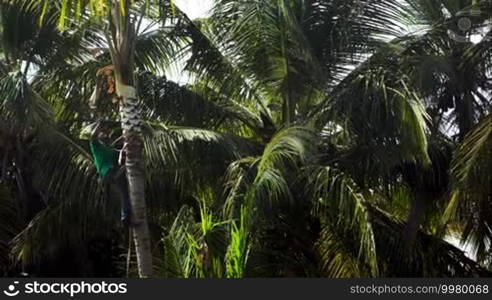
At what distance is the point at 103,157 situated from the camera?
8664mm

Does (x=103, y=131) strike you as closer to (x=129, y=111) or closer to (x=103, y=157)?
(x=103, y=157)

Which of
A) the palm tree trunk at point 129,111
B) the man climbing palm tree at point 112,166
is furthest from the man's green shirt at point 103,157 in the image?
the palm tree trunk at point 129,111

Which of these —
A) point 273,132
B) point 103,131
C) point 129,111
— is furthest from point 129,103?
point 273,132

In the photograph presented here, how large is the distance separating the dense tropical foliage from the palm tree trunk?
2.42 feet

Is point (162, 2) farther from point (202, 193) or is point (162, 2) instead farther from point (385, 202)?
point (385, 202)

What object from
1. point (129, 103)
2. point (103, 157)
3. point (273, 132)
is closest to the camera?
point (129, 103)

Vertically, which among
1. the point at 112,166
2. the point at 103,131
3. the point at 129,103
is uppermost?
the point at 129,103

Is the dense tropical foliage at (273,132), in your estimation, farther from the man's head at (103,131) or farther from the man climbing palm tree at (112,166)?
the man climbing palm tree at (112,166)

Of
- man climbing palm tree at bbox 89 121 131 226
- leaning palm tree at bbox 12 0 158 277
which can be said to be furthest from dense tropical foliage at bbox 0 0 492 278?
man climbing palm tree at bbox 89 121 131 226

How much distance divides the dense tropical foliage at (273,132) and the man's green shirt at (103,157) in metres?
0.91

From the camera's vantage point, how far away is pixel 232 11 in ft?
38.9

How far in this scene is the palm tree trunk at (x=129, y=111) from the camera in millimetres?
8531

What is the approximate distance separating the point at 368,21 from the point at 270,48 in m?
1.36

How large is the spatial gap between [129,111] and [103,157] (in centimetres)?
54
